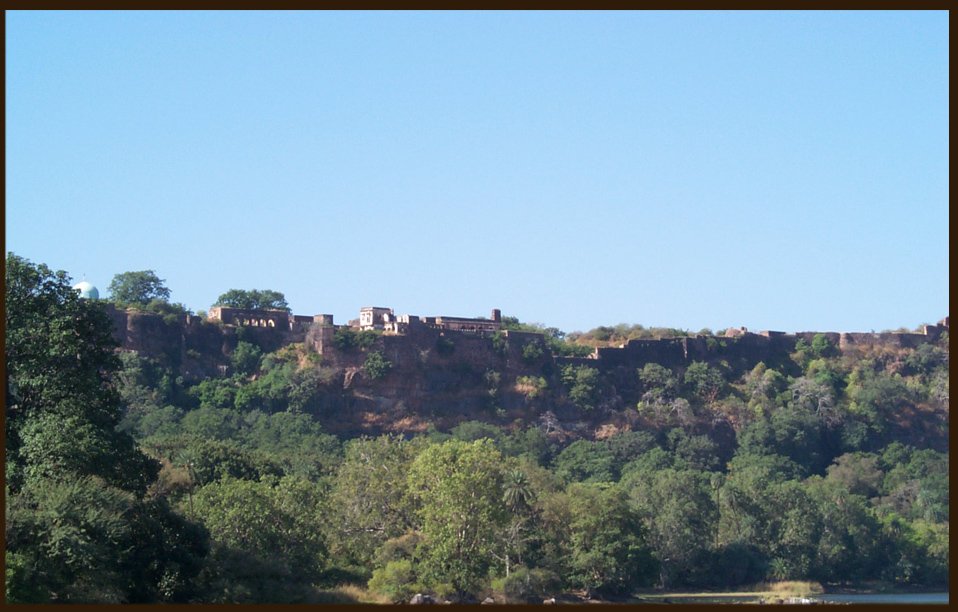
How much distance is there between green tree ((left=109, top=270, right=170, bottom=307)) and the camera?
9989 centimetres

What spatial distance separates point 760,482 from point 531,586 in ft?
74.4

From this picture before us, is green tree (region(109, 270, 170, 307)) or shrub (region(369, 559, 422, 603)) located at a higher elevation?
green tree (region(109, 270, 170, 307))

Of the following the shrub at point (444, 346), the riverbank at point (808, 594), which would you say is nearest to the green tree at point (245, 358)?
the shrub at point (444, 346)

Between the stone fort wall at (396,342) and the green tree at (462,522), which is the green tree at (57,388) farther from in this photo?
the stone fort wall at (396,342)

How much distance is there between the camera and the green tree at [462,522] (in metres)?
48.9

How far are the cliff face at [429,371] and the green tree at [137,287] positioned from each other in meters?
8.96

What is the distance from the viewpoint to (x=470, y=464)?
167ft

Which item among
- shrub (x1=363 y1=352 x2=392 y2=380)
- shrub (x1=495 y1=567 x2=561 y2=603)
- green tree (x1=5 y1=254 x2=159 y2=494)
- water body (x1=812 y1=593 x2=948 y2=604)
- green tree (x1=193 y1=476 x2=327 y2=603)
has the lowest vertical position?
water body (x1=812 y1=593 x2=948 y2=604)

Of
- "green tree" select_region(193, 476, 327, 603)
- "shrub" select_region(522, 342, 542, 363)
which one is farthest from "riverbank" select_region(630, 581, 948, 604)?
"shrub" select_region(522, 342, 542, 363)

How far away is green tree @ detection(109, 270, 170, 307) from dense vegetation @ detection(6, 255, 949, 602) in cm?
61

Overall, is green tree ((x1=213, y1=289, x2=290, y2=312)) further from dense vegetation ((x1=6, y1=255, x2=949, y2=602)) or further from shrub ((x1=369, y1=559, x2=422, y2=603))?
shrub ((x1=369, y1=559, x2=422, y2=603))

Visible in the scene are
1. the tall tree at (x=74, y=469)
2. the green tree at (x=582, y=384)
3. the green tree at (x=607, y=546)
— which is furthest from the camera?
the green tree at (x=582, y=384)

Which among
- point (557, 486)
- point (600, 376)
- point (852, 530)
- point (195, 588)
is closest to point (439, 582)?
point (195, 588)

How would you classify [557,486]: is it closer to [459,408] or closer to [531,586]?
[531,586]
